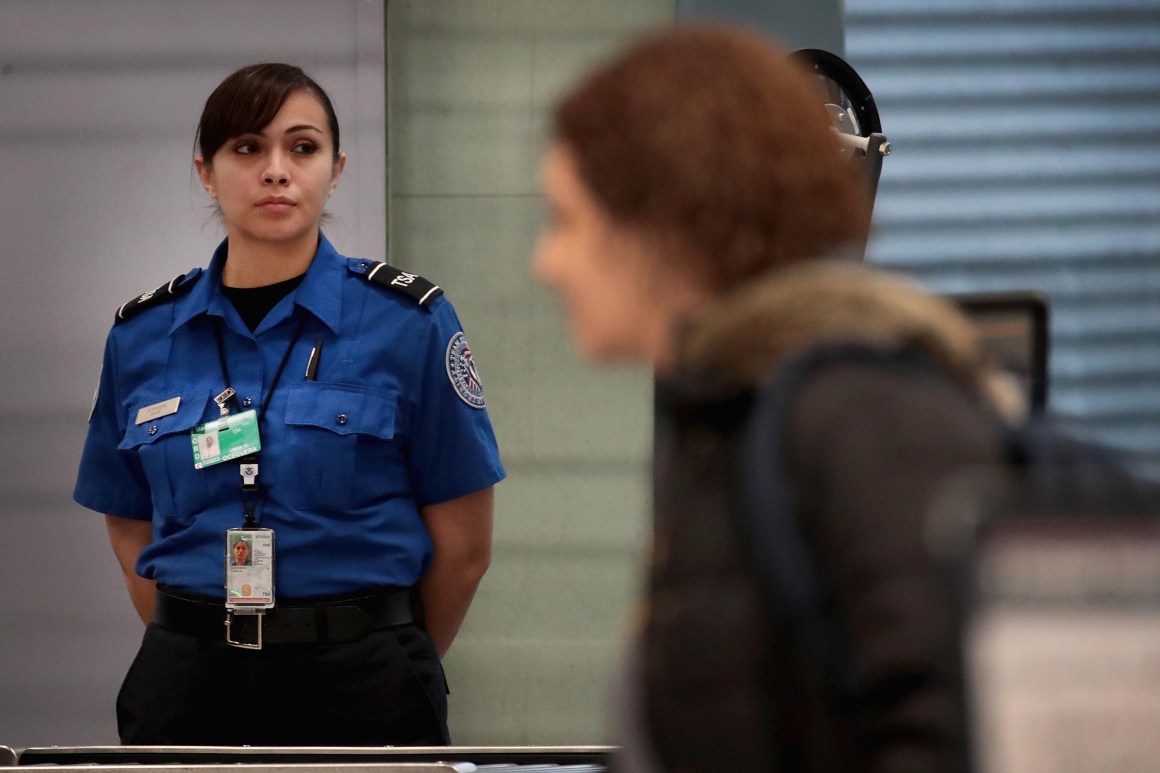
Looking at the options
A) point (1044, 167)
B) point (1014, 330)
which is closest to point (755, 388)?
point (1014, 330)

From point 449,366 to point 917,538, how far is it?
154cm

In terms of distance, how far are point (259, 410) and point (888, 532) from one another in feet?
5.00

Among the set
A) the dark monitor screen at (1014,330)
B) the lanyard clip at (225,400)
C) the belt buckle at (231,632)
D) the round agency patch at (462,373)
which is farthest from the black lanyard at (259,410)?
the dark monitor screen at (1014,330)

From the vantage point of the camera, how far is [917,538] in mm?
744

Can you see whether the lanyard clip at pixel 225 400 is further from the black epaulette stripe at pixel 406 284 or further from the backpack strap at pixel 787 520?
the backpack strap at pixel 787 520

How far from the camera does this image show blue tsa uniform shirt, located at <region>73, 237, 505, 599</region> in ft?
6.77

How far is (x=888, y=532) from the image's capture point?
75cm

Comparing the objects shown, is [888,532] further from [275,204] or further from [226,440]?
[275,204]

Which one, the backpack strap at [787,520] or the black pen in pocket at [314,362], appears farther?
the black pen in pocket at [314,362]

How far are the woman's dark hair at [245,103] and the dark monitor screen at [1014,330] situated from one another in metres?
1.29

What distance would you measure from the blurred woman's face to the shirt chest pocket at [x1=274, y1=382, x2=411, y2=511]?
118 cm

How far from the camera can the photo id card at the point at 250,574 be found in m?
2.00

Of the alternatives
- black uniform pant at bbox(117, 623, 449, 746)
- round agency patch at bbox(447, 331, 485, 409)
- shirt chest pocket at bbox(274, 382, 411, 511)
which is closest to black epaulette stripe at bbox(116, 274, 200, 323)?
shirt chest pocket at bbox(274, 382, 411, 511)

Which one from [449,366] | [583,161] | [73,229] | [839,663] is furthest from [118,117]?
[839,663]
